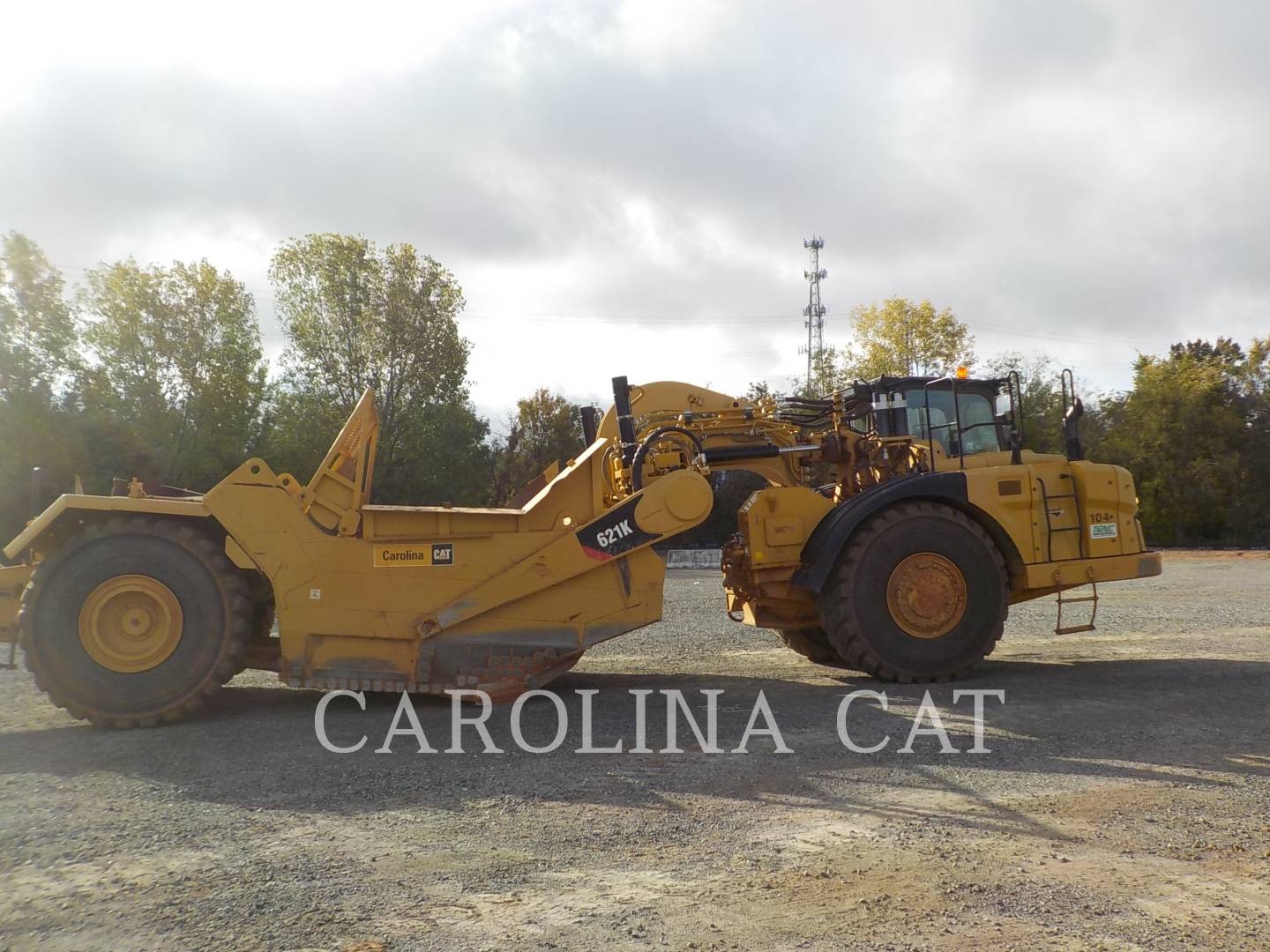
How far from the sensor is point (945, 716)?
22.3 ft

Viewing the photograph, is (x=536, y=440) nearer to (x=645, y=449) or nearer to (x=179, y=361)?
(x=179, y=361)

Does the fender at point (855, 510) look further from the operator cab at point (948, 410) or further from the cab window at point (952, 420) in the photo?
the cab window at point (952, 420)

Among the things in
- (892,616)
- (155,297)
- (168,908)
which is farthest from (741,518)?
(155,297)

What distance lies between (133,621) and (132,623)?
1 cm

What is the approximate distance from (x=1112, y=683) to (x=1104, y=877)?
4641mm

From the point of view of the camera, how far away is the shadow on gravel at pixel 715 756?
16.9ft

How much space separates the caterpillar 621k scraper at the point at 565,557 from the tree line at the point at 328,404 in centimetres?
1911

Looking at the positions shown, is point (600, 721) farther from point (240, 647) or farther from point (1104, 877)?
point (1104, 877)

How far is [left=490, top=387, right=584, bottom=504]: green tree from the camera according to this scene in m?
36.5

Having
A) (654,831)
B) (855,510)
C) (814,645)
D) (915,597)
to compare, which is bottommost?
(654,831)

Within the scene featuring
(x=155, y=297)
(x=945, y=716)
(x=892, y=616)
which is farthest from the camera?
(x=155, y=297)

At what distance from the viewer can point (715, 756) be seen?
19.3 ft

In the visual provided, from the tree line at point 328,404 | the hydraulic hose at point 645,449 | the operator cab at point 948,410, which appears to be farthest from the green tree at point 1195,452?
the hydraulic hose at point 645,449

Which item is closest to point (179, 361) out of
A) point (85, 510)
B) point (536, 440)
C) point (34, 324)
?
point (34, 324)
